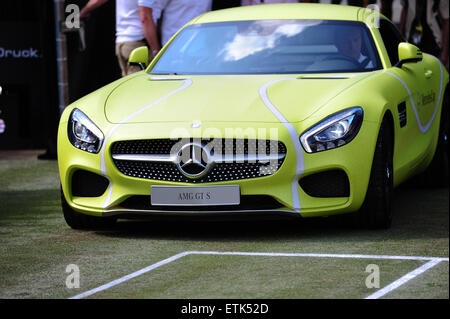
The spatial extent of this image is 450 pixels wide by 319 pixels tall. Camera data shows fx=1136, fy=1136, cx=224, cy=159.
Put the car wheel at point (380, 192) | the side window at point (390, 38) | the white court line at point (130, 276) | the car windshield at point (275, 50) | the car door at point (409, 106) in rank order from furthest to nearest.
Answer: the side window at point (390, 38) < the car windshield at point (275, 50) < the car door at point (409, 106) < the car wheel at point (380, 192) < the white court line at point (130, 276)

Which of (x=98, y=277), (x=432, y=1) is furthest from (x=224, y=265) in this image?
(x=432, y=1)

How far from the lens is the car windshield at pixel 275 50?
791 cm

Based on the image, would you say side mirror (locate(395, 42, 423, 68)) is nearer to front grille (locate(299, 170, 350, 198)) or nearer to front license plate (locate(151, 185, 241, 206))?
front grille (locate(299, 170, 350, 198))

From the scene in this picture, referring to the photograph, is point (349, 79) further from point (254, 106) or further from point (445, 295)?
point (445, 295)

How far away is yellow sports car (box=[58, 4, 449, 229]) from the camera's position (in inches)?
263

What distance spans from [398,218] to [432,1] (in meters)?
7.65

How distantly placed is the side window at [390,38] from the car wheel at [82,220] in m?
2.44

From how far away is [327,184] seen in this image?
22.2ft

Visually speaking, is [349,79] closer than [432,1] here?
Yes

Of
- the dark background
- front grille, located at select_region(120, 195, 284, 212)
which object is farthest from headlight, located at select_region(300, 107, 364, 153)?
the dark background

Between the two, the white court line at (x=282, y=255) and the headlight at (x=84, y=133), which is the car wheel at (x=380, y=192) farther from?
the headlight at (x=84, y=133)

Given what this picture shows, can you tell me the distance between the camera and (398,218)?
7.66 metres

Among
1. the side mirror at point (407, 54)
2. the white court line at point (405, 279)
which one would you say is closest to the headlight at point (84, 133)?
the white court line at point (405, 279)

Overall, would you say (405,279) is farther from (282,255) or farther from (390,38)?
(390,38)
